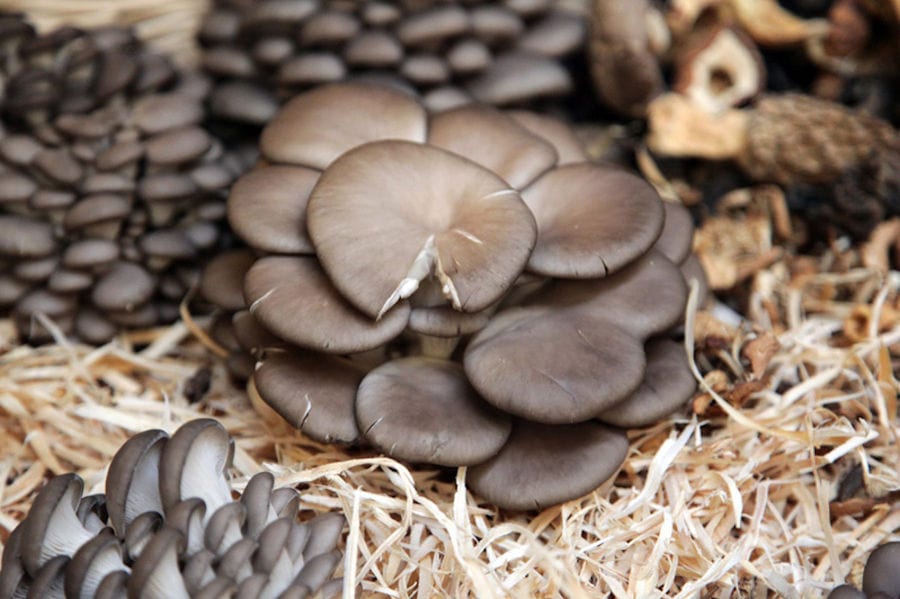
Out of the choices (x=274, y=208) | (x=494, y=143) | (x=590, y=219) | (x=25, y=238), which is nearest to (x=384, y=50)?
(x=494, y=143)

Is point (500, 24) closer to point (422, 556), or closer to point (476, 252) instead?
point (476, 252)

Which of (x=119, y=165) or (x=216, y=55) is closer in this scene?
(x=119, y=165)

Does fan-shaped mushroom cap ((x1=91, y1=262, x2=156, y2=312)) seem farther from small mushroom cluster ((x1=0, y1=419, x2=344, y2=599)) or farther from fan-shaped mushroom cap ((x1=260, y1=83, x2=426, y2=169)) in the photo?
small mushroom cluster ((x1=0, y1=419, x2=344, y2=599))

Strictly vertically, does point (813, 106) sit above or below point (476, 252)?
below

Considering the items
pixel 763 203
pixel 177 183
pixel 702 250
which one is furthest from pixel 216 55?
pixel 763 203

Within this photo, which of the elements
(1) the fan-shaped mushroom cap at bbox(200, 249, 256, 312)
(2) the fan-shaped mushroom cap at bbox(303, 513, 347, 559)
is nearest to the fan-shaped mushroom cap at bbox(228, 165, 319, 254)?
(1) the fan-shaped mushroom cap at bbox(200, 249, 256, 312)

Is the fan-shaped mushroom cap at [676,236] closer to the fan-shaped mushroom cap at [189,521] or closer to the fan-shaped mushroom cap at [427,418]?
the fan-shaped mushroom cap at [427,418]
